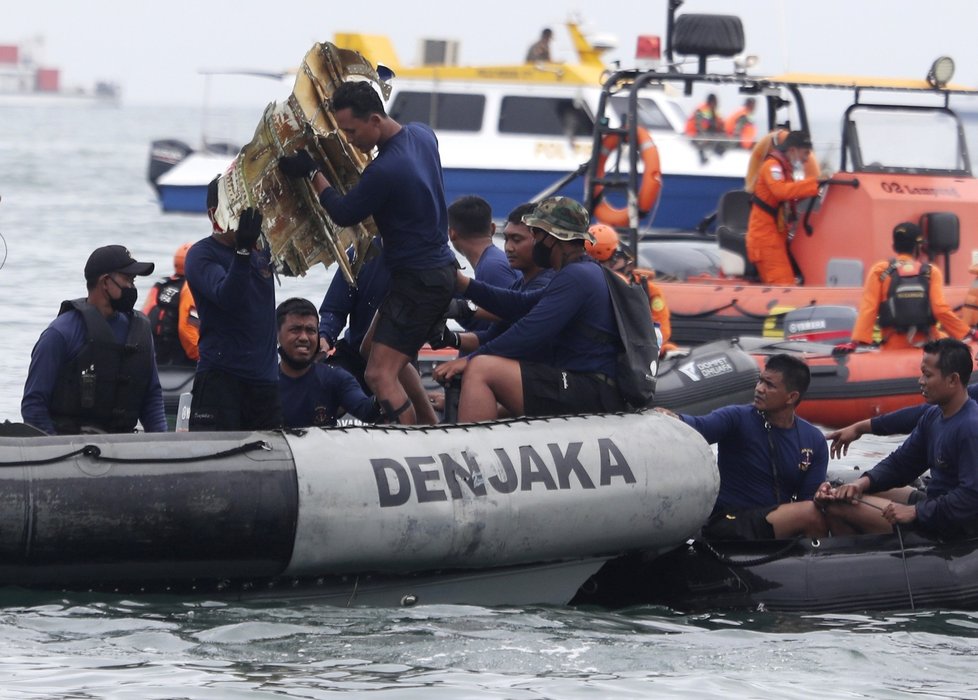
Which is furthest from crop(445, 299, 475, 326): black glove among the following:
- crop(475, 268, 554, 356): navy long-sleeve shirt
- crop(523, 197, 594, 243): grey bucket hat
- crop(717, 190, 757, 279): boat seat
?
crop(717, 190, 757, 279): boat seat

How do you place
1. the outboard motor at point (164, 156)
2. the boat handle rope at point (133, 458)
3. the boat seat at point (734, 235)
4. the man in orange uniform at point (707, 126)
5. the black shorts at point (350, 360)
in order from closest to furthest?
the boat handle rope at point (133, 458) < the black shorts at point (350, 360) < the boat seat at point (734, 235) < the man in orange uniform at point (707, 126) < the outboard motor at point (164, 156)

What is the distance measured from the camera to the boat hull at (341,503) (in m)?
6.34

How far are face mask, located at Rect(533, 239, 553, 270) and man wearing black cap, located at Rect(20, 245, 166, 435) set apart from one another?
61.2 inches

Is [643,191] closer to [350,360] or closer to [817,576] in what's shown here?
[350,360]

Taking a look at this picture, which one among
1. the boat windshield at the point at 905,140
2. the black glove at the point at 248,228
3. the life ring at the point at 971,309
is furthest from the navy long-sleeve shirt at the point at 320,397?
the boat windshield at the point at 905,140

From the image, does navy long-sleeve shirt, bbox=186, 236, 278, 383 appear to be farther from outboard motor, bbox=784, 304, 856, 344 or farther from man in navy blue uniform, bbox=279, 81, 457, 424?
outboard motor, bbox=784, 304, 856, 344

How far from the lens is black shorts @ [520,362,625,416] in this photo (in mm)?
7203

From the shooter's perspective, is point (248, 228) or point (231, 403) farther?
point (231, 403)

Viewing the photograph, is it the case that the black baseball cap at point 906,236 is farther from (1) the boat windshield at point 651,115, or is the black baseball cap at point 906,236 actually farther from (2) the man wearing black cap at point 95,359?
(1) the boat windshield at point 651,115

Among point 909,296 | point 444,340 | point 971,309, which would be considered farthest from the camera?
point 971,309

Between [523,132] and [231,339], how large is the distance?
17295 mm

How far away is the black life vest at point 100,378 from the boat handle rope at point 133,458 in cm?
77

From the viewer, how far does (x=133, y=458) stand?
21.1 ft

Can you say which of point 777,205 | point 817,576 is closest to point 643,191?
point 777,205
